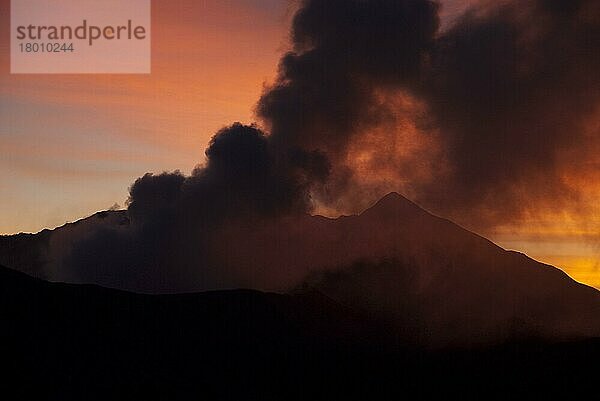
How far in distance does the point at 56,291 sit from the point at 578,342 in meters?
117

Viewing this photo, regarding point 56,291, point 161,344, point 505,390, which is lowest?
point 505,390

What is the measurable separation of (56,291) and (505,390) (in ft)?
296

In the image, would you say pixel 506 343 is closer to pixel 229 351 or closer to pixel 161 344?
pixel 229 351

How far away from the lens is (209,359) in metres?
153

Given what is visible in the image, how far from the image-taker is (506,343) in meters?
200

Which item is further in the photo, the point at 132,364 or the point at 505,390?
the point at 505,390

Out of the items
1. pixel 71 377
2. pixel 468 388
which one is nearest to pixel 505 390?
pixel 468 388

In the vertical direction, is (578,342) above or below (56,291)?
below

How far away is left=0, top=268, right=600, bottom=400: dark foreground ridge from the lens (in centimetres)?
11831

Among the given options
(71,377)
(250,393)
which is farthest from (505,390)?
(71,377)

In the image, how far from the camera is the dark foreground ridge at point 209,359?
118m

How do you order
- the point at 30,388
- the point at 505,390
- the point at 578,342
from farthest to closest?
the point at 578,342
the point at 505,390
the point at 30,388

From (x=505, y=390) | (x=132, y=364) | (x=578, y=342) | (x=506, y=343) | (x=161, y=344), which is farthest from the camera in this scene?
(x=506, y=343)

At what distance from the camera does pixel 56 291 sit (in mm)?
165375
